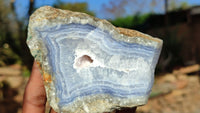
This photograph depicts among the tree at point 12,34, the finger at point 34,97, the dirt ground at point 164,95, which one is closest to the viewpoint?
the finger at point 34,97

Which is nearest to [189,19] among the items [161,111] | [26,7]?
[161,111]

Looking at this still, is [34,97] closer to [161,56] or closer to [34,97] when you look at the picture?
[34,97]

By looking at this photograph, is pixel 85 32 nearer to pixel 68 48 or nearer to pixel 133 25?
pixel 68 48

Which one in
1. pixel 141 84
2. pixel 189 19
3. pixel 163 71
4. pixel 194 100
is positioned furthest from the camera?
pixel 189 19

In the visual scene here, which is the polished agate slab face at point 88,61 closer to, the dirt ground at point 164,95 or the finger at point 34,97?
the finger at point 34,97

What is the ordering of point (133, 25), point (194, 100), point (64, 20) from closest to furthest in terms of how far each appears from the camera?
point (64, 20)
point (194, 100)
point (133, 25)

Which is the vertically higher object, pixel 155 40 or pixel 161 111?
pixel 155 40

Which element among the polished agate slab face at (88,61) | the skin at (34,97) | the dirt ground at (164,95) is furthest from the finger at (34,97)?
the dirt ground at (164,95)
